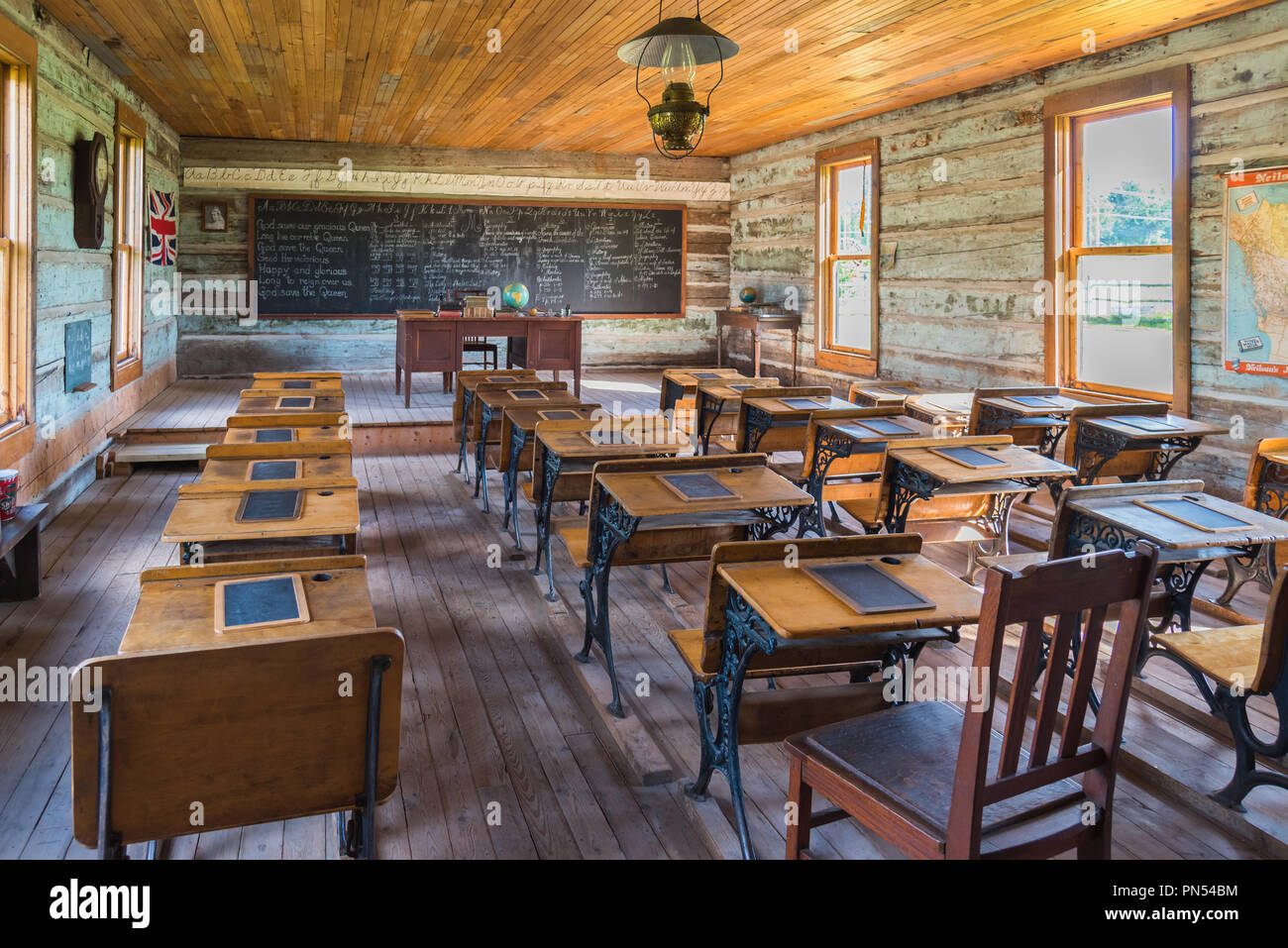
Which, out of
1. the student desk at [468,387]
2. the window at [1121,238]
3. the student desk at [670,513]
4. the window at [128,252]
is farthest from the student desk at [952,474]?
the window at [128,252]

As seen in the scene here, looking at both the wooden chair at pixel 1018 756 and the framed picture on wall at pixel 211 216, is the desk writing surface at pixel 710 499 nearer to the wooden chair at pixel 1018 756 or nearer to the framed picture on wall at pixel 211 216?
the wooden chair at pixel 1018 756

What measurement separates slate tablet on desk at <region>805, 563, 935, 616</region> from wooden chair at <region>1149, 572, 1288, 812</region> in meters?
0.77

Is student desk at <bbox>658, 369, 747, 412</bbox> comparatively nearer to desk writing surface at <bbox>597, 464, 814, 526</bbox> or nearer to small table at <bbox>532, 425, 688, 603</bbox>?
small table at <bbox>532, 425, 688, 603</bbox>

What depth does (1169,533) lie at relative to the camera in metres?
2.56

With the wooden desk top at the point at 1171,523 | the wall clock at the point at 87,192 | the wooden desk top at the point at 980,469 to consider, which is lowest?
the wooden desk top at the point at 1171,523

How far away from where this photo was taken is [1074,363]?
6.36 metres

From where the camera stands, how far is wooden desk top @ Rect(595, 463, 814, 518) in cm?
275

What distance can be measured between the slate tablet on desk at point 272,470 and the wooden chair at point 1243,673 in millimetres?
2416

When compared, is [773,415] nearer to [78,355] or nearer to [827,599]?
[827,599]

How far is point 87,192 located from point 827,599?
5662 mm

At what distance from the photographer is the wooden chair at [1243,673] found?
2.12 meters

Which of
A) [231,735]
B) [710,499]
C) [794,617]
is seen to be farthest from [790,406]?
[231,735]

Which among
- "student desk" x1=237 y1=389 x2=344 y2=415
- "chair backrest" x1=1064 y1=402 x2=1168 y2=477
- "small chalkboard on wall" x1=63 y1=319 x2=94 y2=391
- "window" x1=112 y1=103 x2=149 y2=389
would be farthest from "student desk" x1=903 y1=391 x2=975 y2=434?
"window" x1=112 y1=103 x2=149 y2=389

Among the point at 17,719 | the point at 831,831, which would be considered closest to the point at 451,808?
the point at 831,831
